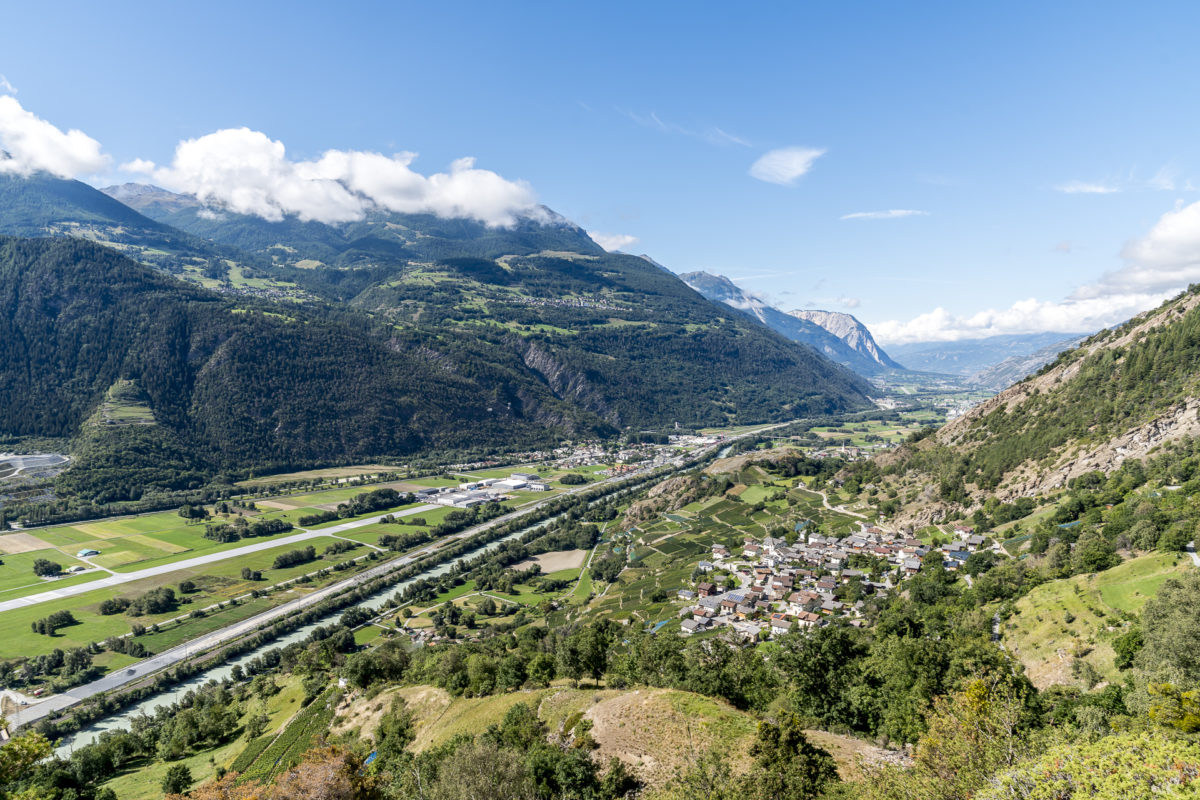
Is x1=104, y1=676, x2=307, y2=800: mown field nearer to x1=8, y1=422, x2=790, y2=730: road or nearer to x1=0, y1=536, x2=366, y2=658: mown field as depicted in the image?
x1=8, y1=422, x2=790, y2=730: road

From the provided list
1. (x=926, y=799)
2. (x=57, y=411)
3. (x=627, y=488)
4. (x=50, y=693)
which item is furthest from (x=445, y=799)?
(x=57, y=411)

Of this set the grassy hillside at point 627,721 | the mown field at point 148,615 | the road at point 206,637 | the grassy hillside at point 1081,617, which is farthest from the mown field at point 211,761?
the grassy hillside at point 1081,617

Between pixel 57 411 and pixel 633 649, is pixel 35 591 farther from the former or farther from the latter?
pixel 57 411

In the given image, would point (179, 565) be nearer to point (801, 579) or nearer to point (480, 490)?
point (480, 490)

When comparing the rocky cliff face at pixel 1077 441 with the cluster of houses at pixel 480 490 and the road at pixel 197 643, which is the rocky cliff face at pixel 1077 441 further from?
the cluster of houses at pixel 480 490

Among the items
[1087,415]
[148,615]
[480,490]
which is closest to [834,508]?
[1087,415]
